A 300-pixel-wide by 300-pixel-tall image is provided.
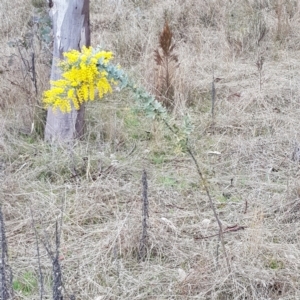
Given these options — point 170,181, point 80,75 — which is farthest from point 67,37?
point 80,75

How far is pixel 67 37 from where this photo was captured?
3551 mm

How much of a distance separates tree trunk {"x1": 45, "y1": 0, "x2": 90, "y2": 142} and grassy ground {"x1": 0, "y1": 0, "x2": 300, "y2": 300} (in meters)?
0.14

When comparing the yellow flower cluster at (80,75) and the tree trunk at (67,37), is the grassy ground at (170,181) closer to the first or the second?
the tree trunk at (67,37)

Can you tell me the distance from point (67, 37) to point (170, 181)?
122 centimetres

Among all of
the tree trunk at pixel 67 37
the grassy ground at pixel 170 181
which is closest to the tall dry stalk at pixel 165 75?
the grassy ground at pixel 170 181

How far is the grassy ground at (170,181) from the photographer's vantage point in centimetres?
239

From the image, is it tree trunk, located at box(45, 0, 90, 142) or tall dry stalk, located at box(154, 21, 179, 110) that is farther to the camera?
tall dry stalk, located at box(154, 21, 179, 110)

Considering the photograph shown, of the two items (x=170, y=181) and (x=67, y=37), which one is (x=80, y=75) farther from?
(x=67, y=37)

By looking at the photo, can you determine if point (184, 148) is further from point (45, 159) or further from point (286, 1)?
point (286, 1)

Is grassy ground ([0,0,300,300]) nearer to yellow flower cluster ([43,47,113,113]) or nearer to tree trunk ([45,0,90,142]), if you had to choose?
tree trunk ([45,0,90,142])

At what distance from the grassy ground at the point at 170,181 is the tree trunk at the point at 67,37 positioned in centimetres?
14

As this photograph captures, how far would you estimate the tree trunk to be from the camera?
3.51m

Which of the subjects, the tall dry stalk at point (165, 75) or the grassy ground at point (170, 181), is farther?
the tall dry stalk at point (165, 75)

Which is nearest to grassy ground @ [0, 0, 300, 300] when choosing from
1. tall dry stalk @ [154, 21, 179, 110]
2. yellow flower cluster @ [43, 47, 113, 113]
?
tall dry stalk @ [154, 21, 179, 110]
